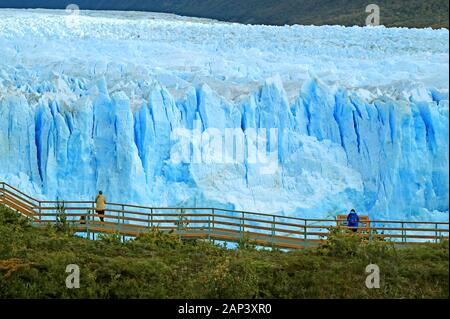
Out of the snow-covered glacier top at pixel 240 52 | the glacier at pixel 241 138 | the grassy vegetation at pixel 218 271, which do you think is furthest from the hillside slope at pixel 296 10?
the grassy vegetation at pixel 218 271

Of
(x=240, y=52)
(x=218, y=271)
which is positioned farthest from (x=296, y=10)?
(x=218, y=271)

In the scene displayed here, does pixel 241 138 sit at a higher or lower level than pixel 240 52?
lower

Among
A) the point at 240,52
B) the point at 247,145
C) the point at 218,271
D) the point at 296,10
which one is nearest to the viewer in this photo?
the point at 218,271

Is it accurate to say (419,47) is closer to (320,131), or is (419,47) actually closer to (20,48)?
(320,131)

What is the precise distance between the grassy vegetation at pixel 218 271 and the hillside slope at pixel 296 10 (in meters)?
25.6

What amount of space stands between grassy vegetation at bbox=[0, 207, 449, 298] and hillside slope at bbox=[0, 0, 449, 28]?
2564 cm

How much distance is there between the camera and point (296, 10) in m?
52.1

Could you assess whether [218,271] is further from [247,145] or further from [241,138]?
[241,138]

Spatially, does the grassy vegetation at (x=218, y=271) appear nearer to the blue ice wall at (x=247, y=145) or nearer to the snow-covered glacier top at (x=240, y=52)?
the blue ice wall at (x=247, y=145)

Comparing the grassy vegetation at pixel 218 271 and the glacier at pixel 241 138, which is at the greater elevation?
the glacier at pixel 241 138

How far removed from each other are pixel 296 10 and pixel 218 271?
42.4 m

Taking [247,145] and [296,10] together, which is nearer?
[247,145]

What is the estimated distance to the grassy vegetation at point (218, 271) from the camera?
35.5 feet

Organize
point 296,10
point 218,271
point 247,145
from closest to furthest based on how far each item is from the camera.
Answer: point 218,271 → point 247,145 → point 296,10
